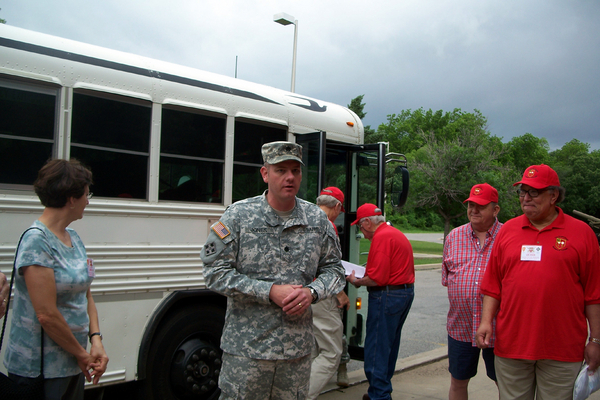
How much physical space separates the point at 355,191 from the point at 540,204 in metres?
2.67

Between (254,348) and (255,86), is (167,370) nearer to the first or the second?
(254,348)

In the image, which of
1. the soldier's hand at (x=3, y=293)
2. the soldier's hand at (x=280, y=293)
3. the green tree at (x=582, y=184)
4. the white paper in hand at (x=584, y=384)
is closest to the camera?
the soldier's hand at (x=3, y=293)

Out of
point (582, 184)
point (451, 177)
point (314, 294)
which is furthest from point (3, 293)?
point (582, 184)

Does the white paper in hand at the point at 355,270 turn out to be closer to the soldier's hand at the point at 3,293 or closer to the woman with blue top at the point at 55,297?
the woman with blue top at the point at 55,297

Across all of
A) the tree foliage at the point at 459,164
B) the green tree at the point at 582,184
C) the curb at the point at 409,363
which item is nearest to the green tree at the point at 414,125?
the tree foliage at the point at 459,164

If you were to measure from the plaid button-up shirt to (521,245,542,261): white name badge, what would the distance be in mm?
565

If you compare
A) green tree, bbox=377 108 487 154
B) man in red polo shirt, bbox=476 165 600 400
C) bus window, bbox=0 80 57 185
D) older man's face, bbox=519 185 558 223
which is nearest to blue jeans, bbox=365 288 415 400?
man in red polo shirt, bbox=476 165 600 400

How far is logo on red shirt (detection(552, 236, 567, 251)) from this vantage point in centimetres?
291

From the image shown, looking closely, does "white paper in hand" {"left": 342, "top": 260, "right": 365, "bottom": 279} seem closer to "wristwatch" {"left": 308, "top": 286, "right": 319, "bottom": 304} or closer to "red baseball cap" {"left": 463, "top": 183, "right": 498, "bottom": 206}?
"red baseball cap" {"left": 463, "top": 183, "right": 498, "bottom": 206}

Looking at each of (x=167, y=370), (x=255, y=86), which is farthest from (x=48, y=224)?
(x=255, y=86)

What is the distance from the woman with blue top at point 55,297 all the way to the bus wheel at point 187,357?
4.51 ft

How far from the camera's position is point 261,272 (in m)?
2.51

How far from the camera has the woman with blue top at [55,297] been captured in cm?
226

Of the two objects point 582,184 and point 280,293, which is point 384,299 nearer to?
point 280,293
